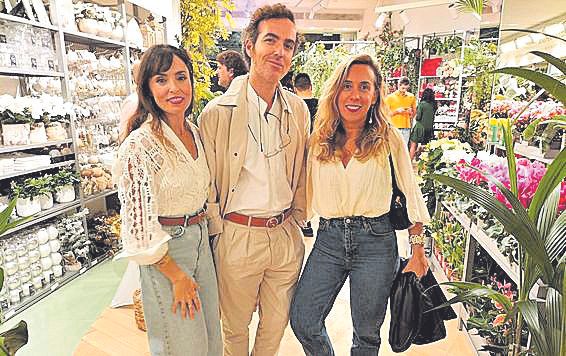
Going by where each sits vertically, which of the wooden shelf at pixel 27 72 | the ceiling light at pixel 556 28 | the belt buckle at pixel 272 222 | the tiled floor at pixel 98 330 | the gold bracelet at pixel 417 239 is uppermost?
the ceiling light at pixel 556 28

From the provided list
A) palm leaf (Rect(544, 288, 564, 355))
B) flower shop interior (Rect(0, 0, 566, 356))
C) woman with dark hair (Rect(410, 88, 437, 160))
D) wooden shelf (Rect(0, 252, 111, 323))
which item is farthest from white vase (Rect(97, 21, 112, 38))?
woman with dark hair (Rect(410, 88, 437, 160))

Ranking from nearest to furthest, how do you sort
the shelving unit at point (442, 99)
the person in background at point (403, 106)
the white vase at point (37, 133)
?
the white vase at point (37, 133) < the person in background at point (403, 106) < the shelving unit at point (442, 99)

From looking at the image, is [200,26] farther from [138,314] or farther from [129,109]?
[138,314]

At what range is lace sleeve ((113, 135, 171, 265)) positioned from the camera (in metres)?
1.42

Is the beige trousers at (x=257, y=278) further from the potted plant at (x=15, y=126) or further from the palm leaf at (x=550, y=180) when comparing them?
the potted plant at (x=15, y=126)

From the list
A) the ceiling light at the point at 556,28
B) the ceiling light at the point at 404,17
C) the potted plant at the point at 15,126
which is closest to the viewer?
the ceiling light at the point at 556,28

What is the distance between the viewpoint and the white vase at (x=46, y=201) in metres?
3.31

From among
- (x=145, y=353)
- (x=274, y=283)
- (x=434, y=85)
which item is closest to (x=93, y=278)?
(x=145, y=353)

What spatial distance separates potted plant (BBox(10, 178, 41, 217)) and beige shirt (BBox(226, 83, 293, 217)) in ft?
6.94

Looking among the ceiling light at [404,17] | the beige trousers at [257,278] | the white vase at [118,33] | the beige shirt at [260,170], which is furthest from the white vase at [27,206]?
the ceiling light at [404,17]

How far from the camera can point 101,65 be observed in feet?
13.4

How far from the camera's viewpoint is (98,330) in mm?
2715

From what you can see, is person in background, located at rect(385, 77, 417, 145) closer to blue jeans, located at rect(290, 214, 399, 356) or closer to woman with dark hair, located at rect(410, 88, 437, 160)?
woman with dark hair, located at rect(410, 88, 437, 160)

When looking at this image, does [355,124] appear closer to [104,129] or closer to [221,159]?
[221,159]
